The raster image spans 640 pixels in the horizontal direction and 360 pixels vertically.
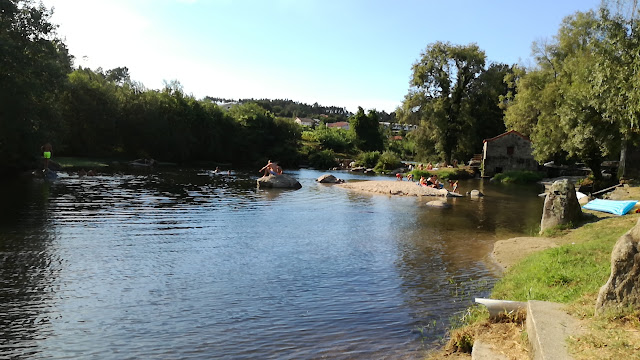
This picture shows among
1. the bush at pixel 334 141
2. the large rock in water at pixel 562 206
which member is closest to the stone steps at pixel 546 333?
the large rock in water at pixel 562 206

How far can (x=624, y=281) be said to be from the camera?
21.7 ft

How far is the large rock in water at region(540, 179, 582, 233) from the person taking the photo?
62.6 feet

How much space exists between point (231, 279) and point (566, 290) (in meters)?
8.10

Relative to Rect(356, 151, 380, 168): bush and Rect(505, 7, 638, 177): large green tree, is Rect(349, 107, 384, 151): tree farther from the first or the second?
Rect(505, 7, 638, 177): large green tree

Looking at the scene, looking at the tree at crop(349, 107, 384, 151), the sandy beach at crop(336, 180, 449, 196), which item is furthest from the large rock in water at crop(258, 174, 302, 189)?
the tree at crop(349, 107, 384, 151)

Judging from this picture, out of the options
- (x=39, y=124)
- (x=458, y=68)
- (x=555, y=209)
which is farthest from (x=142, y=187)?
(x=458, y=68)

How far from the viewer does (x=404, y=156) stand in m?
105

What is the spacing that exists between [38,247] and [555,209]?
62.8 feet

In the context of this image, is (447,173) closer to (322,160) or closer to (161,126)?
(322,160)

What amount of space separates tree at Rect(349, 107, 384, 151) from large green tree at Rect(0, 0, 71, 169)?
67.3 m

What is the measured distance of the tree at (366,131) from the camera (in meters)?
101

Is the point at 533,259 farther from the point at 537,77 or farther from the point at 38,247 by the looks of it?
the point at 537,77

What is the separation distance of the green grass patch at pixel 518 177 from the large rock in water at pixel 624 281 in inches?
1980

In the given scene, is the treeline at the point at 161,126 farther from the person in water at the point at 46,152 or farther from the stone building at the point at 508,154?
the stone building at the point at 508,154
